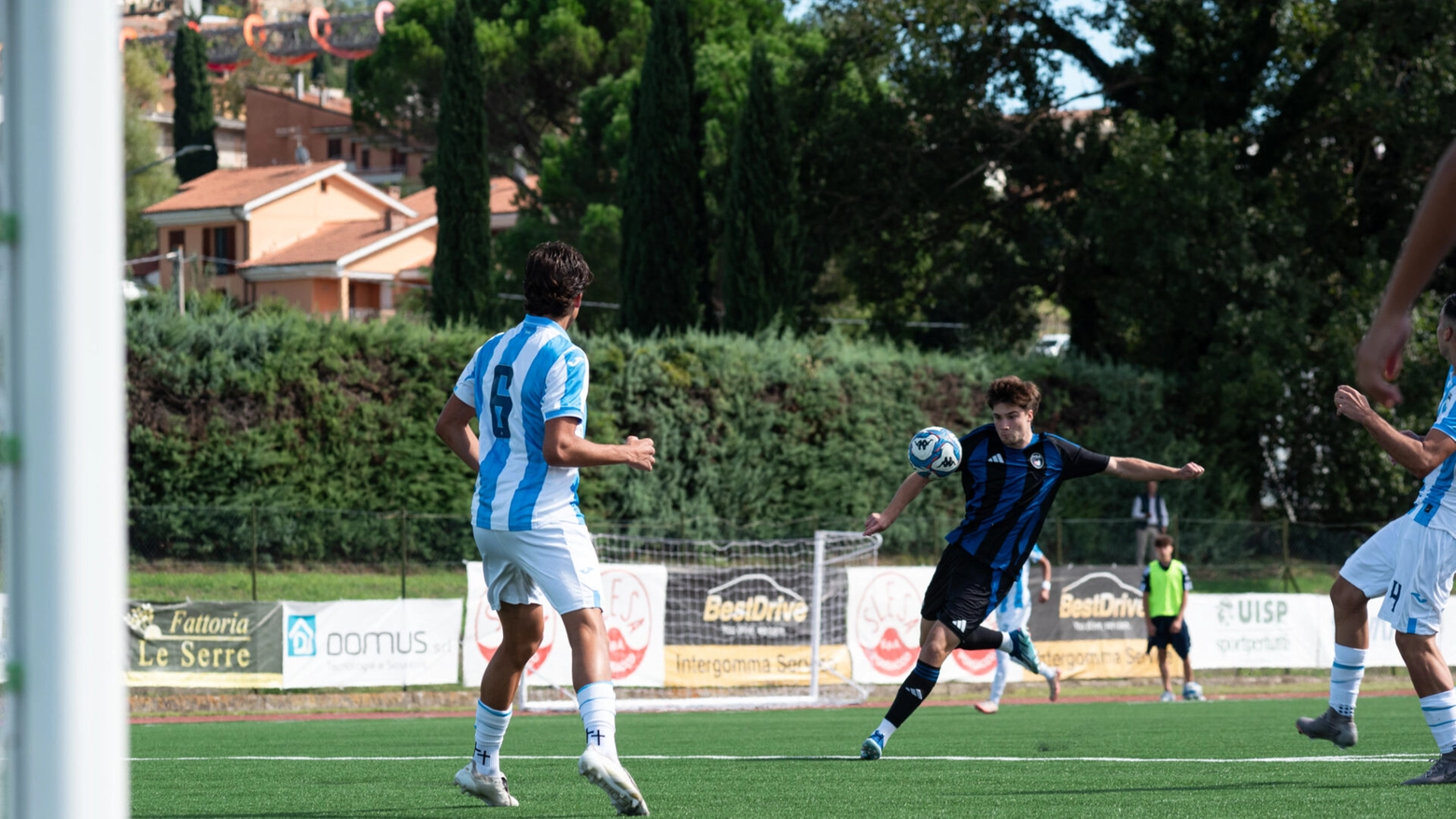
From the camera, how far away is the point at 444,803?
236 inches

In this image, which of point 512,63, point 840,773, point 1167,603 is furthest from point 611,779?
point 512,63

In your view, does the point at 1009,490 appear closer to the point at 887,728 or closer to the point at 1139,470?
the point at 1139,470

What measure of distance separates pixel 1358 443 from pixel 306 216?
4438 centimetres

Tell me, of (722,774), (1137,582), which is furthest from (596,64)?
(722,774)

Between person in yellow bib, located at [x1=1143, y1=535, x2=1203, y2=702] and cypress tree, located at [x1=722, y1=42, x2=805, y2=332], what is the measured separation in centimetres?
1394

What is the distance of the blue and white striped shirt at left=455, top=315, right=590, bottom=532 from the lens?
5.62 meters

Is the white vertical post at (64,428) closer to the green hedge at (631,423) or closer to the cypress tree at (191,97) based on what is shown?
the green hedge at (631,423)

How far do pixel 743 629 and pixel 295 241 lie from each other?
46.9 m

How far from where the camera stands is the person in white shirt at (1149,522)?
1049 inches

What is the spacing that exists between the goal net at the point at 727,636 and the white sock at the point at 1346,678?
11.0 m

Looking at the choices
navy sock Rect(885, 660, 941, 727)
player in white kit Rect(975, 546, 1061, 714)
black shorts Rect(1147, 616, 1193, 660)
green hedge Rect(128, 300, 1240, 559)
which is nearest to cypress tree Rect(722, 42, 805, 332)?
green hedge Rect(128, 300, 1240, 559)

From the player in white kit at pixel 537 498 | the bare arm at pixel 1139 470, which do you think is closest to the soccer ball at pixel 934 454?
the bare arm at pixel 1139 470

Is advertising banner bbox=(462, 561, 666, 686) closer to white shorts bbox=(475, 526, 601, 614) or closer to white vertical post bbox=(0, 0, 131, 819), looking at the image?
white shorts bbox=(475, 526, 601, 614)

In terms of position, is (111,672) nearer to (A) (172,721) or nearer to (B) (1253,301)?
(A) (172,721)
